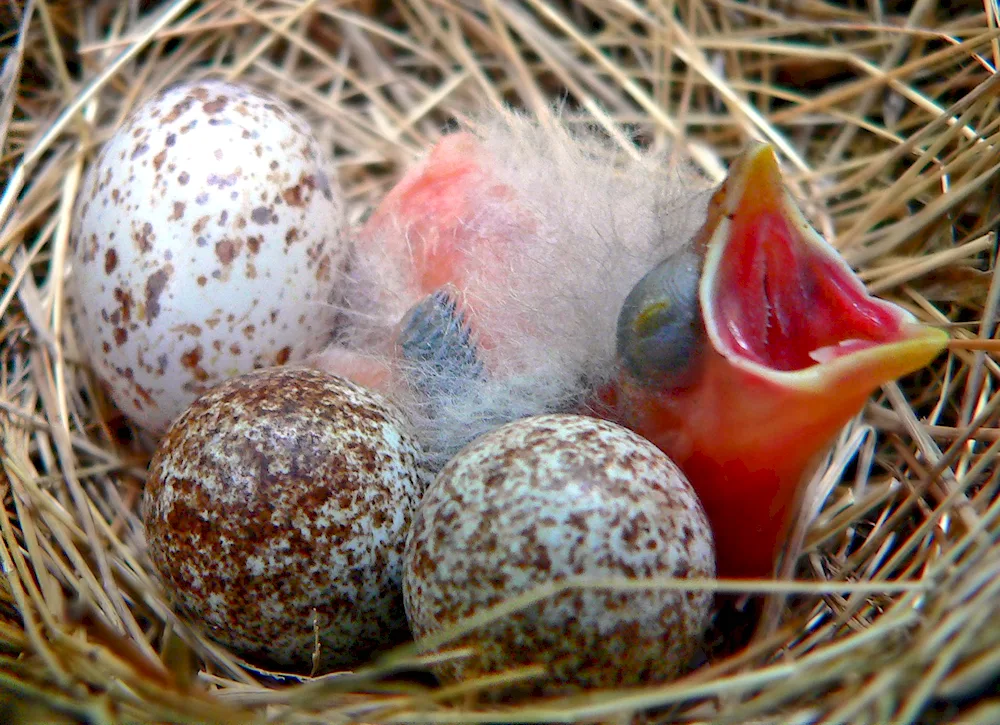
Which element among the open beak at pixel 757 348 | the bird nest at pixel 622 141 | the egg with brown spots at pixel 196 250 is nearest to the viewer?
the bird nest at pixel 622 141

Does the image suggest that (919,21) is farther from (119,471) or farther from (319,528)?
(119,471)

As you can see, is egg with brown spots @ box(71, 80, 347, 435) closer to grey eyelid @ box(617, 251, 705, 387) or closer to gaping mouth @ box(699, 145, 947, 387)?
grey eyelid @ box(617, 251, 705, 387)

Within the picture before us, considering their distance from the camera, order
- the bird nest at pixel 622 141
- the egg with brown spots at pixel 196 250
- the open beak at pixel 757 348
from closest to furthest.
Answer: the bird nest at pixel 622 141
the open beak at pixel 757 348
the egg with brown spots at pixel 196 250

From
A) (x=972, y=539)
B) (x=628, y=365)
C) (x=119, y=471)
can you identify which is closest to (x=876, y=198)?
(x=628, y=365)

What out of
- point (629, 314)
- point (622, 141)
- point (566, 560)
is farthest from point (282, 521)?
point (622, 141)

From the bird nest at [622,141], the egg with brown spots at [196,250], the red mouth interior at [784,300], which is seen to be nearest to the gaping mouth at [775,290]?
the red mouth interior at [784,300]

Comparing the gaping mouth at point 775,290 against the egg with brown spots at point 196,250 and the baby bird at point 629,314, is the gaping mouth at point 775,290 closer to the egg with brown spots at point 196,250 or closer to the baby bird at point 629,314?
the baby bird at point 629,314
